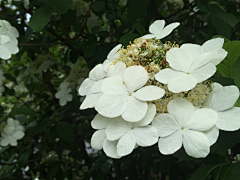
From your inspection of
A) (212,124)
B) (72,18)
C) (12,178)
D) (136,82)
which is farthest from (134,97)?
(12,178)

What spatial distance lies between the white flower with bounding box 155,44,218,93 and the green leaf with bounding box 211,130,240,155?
191 mm

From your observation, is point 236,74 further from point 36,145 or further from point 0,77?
point 36,145

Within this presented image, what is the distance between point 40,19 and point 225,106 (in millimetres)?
818

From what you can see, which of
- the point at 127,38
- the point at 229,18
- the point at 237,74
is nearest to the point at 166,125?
the point at 237,74

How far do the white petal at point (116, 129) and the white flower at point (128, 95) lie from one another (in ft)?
0.10

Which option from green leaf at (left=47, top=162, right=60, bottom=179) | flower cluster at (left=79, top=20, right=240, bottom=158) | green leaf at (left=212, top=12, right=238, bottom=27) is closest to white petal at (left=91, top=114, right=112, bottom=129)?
flower cluster at (left=79, top=20, right=240, bottom=158)

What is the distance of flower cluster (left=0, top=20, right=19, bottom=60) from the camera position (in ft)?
2.81

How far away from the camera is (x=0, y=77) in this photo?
4.21 ft

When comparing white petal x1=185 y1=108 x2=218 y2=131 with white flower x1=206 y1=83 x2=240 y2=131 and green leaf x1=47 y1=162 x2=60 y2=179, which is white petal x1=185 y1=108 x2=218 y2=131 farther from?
green leaf x1=47 y1=162 x2=60 y2=179

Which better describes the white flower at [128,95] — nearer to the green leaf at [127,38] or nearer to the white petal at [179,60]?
the white petal at [179,60]

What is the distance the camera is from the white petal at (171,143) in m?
0.39

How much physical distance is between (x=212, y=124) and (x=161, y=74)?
0.14 m

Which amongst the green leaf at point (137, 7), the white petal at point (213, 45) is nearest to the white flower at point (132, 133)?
the white petal at point (213, 45)

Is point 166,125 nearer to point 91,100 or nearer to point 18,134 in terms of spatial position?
point 91,100
